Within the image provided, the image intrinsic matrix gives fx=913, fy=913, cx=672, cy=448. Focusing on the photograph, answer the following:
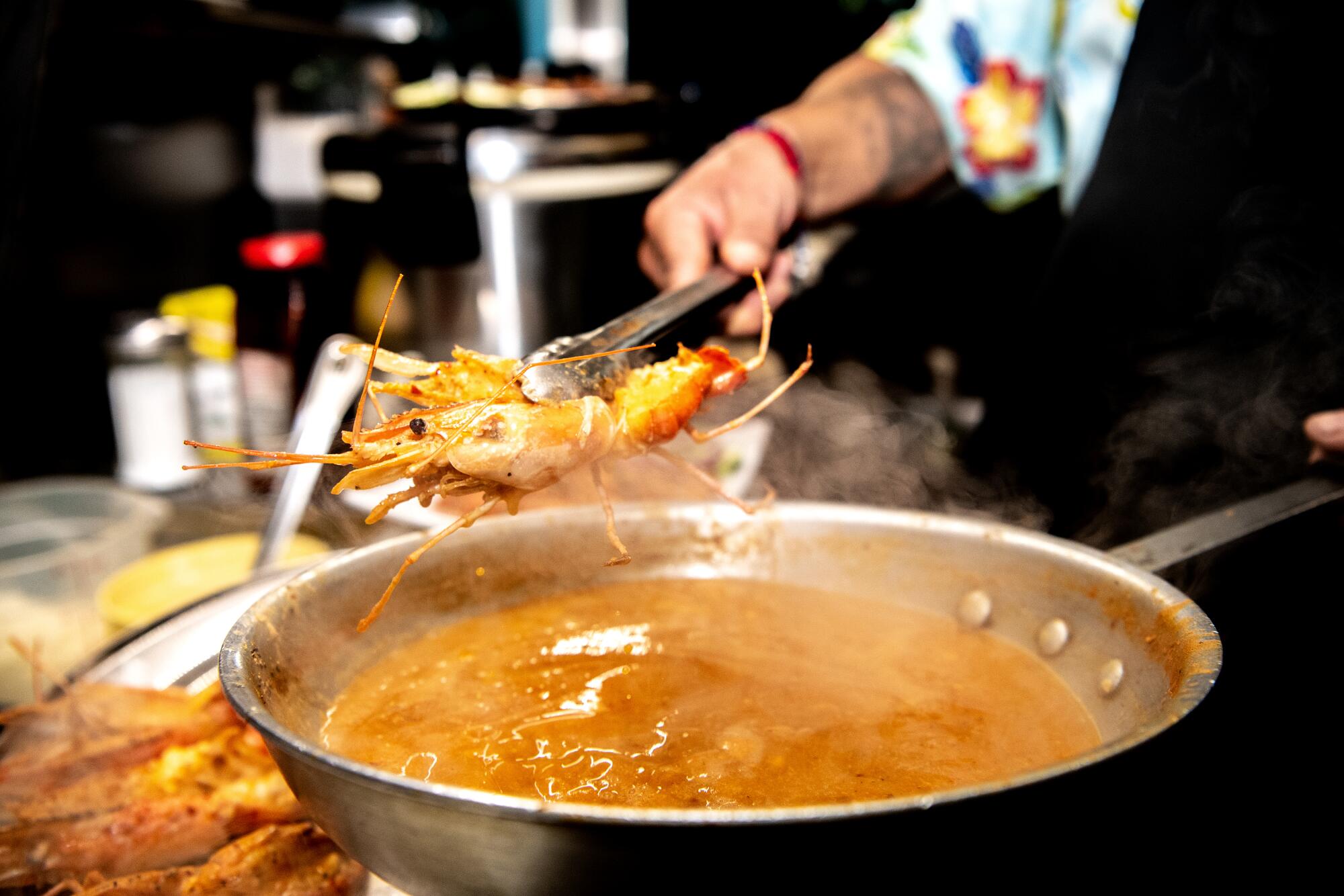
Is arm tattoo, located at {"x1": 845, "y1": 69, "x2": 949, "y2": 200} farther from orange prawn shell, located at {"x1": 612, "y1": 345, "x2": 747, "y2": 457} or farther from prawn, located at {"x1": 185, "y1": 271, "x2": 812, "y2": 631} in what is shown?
prawn, located at {"x1": 185, "y1": 271, "x2": 812, "y2": 631}

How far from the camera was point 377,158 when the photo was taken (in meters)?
2.82

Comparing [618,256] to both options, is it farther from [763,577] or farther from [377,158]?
[763,577]

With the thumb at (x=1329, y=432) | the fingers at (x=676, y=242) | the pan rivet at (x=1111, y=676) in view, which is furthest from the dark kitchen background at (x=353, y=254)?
the fingers at (x=676, y=242)

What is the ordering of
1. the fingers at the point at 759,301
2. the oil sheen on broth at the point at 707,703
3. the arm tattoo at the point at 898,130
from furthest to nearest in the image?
the arm tattoo at the point at 898,130, the fingers at the point at 759,301, the oil sheen on broth at the point at 707,703

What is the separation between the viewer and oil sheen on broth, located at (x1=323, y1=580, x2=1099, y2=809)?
1153 mm

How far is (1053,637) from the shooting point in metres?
1.46

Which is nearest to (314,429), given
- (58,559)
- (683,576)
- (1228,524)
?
(58,559)

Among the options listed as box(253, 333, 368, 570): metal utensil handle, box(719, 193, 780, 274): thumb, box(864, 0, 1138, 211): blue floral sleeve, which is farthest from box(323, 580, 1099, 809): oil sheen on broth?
box(864, 0, 1138, 211): blue floral sleeve

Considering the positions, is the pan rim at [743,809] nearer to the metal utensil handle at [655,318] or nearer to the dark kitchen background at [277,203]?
the metal utensil handle at [655,318]

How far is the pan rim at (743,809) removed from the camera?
76 cm

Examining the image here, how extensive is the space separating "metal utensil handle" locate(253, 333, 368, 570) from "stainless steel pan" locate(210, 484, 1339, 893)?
0.84m

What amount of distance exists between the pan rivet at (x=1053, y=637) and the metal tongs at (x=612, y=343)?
30.4 inches

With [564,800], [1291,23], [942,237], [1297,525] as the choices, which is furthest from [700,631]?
[942,237]

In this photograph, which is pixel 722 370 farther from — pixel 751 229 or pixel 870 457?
pixel 870 457
